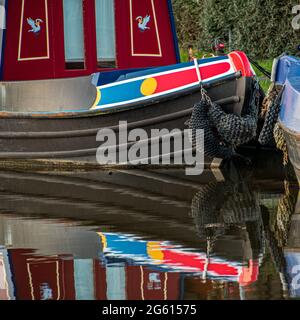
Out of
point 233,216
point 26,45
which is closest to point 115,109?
point 26,45

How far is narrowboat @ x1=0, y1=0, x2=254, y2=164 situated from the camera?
1416 cm

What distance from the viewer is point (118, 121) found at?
1445cm

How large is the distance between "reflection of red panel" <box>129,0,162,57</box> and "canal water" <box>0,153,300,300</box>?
1.88 meters

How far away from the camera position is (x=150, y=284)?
8.58 m

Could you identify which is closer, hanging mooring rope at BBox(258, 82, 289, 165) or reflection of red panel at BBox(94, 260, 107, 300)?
reflection of red panel at BBox(94, 260, 107, 300)

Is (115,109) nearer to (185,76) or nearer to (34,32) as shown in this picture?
(185,76)

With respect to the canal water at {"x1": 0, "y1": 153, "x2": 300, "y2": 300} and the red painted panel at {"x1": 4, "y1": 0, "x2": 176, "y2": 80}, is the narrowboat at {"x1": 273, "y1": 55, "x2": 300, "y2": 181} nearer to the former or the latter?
the canal water at {"x1": 0, "y1": 153, "x2": 300, "y2": 300}

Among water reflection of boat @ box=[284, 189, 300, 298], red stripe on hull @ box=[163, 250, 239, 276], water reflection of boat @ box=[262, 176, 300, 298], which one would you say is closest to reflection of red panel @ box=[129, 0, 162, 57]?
water reflection of boat @ box=[262, 176, 300, 298]

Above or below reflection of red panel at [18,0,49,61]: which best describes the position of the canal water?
below

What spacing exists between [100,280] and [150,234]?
6.01ft

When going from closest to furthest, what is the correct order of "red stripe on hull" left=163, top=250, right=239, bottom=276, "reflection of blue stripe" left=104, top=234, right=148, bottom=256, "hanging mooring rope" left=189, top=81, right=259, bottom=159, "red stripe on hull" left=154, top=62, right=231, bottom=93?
"red stripe on hull" left=163, top=250, right=239, bottom=276 → "reflection of blue stripe" left=104, top=234, right=148, bottom=256 → "hanging mooring rope" left=189, top=81, right=259, bottom=159 → "red stripe on hull" left=154, top=62, right=231, bottom=93

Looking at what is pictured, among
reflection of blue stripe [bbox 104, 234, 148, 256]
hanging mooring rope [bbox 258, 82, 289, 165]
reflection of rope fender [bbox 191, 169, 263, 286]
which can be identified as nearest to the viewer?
reflection of rope fender [bbox 191, 169, 263, 286]

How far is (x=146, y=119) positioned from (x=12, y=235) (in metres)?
4.07

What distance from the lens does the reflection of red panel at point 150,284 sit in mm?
8222
